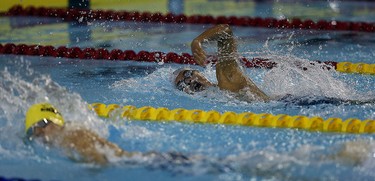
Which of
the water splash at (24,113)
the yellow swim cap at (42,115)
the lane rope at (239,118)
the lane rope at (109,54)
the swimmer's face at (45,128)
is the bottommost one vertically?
the lane rope at (109,54)

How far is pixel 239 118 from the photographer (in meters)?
4.21

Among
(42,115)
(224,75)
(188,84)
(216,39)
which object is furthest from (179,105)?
(42,115)

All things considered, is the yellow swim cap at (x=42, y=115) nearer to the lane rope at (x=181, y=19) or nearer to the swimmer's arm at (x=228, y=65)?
the swimmer's arm at (x=228, y=65)

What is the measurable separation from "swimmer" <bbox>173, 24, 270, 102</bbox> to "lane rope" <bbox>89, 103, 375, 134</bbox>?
0.29 m

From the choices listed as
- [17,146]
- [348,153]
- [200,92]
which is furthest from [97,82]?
[348,153]

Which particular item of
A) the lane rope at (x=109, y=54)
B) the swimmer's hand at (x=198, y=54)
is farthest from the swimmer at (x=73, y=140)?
the lane rope at (x=109, y=54)

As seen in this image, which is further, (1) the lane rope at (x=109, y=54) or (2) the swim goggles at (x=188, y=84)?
(1) the lane rope at (x=109, y=54)

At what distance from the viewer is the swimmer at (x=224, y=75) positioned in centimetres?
427

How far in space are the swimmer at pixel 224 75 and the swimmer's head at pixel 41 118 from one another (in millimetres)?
1035

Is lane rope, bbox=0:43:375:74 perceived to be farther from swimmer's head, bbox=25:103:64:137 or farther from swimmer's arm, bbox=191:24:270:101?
swimmer's head, bbox=25:103:64:137

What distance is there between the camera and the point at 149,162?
127 inches

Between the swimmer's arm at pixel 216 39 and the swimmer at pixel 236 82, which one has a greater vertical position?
the swimmer's arm at pixel 216 39

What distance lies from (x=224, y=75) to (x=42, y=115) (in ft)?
4.80

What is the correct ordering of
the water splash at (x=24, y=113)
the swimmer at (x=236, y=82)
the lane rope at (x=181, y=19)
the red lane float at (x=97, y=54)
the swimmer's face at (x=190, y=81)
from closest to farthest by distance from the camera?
the water splash at (x=24, y=113), the swimmer at (x=236, y=82), the swimmer's face at (x=190, y=81), the red lane float at (x=97, y=54), the lane rope at (x=181, y=19)
